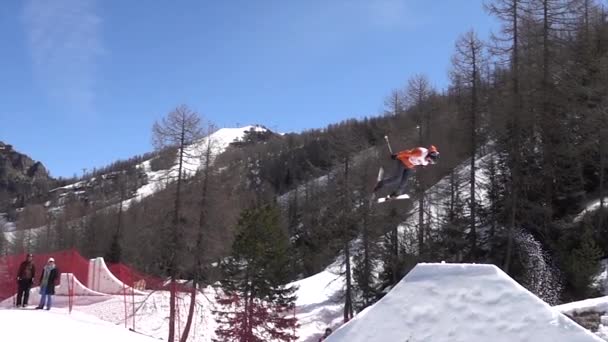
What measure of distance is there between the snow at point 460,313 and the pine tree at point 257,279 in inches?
722

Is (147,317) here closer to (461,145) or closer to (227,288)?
(227,288)

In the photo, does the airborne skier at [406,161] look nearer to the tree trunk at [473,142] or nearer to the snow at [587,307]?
the snow at [587,307]

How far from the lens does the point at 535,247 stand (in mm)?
27891

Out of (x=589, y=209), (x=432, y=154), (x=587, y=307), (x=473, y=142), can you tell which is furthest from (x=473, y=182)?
(x=432, y=154)

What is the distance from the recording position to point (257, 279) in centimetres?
2758

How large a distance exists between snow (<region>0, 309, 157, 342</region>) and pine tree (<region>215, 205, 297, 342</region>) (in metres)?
7.86

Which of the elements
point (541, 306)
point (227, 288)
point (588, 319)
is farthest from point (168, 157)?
point (541, 306)

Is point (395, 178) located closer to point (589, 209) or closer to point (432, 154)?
point (432, 154)

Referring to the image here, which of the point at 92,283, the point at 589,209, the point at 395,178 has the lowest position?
the point at 92,283

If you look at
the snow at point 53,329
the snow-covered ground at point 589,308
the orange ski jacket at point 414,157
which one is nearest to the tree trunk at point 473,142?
the snow-covered ground at point 589,308

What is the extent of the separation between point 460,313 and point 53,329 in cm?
1221

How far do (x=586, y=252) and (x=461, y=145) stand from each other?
11.6m

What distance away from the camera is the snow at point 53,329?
14492 mm

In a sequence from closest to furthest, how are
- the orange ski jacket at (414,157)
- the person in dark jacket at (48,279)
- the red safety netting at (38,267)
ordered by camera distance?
1. the orange ski jacket at (414,157)
2. the person in dark jacket at (48,279)
3. the red safety netting at (38,267)
